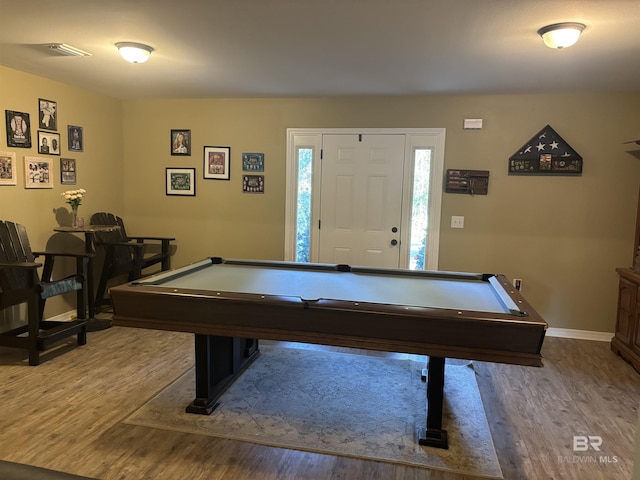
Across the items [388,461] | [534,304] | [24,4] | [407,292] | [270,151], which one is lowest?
[388,461]

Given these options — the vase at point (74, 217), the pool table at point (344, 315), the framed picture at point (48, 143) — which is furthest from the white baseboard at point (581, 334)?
the framed picture at point (48, 143)

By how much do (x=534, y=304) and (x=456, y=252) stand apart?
93 cm

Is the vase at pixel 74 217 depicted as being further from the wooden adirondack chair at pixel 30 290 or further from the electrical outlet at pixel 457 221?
the electrical outlet at pixel 457 221

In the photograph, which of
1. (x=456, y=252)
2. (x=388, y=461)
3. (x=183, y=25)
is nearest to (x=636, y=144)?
(x=456, y=252)

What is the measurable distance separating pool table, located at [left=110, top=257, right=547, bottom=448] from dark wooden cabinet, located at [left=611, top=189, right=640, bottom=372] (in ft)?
5.12

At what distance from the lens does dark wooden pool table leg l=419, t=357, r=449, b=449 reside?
8.13 feet

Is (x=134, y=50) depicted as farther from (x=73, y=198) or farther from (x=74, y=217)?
(x=74, y=217)

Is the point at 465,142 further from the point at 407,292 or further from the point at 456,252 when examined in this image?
the point at 407,292

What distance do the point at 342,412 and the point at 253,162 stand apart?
304 centimetres

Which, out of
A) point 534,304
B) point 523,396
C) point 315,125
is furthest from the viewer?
point 315,125

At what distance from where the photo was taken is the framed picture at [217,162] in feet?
16.5

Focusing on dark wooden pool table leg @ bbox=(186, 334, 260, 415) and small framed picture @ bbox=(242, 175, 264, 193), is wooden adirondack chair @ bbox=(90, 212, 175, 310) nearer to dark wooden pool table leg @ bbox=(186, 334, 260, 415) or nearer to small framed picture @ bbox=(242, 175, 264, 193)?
small framed picture @ bbox=(242, 175, 264, 193)

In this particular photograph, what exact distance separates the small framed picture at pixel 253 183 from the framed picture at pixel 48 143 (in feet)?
6.08

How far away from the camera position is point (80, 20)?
8.77ft
